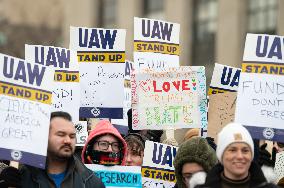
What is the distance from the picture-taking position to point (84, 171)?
6.58 metres

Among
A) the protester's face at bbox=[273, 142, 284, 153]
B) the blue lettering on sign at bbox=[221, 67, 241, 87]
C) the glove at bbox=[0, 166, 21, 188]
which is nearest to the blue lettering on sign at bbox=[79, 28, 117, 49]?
the blue lettering on sign at bbox=[221, 67, 241, 87]

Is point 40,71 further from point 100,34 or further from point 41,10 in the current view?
point 41,10

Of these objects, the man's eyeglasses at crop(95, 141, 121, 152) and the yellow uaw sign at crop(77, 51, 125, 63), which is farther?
the yellow uaw sign at crop(77, 51, 125, 63)

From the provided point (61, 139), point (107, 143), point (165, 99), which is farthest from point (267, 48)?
point (61, 139)

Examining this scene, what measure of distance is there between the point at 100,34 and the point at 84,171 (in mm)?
3259

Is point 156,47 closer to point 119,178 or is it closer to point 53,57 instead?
point 53,57

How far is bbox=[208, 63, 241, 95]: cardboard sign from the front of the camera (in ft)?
30.4

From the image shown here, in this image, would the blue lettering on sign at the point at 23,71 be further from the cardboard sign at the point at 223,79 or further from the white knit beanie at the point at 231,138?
the cardboard sign at the point at 223,79

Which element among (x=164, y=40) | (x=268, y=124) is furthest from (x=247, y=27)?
(x=268, y=124)

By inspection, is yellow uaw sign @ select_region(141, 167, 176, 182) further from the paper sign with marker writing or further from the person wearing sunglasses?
the paper sign with marker writing

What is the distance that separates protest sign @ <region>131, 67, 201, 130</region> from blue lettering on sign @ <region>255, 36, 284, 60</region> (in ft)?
4.73

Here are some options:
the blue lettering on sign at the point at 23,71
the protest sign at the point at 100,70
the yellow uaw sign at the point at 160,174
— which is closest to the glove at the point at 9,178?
the blue lettering on sign at the point at 23,71

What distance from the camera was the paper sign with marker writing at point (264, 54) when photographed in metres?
7.16

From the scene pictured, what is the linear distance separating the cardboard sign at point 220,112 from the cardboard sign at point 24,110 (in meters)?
2.10
